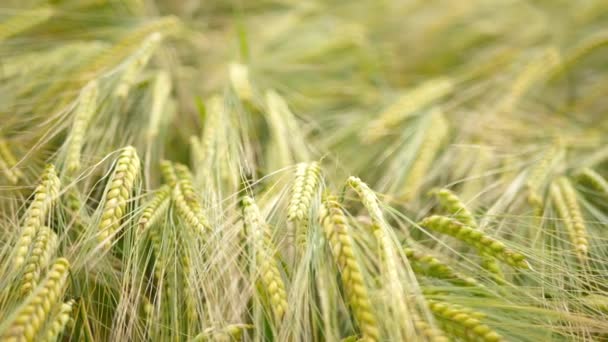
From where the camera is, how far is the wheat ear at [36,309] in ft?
1.51

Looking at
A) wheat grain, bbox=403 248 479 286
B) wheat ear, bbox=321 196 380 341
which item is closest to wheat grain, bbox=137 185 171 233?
wheat ear, bbox=321 196 380 341

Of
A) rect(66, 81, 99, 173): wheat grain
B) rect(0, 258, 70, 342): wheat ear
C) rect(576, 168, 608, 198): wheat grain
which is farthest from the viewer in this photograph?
rect(576, 168, 608, 198): wheat grain

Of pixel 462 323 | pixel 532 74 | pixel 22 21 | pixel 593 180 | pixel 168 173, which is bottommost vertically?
pixel 462 323

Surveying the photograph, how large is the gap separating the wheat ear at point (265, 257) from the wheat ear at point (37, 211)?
0.22m

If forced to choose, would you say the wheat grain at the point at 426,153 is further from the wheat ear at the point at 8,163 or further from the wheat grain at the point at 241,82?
the wheat ear at the point at 8,163

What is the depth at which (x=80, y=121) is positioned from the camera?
2.37 ft

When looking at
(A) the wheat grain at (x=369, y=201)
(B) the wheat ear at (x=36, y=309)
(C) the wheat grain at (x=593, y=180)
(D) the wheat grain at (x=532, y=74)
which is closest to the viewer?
(B) the wheat ear at (x=36, y=309)

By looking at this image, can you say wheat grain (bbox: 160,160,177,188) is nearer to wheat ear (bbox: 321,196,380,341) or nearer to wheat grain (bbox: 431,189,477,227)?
wheat ear (bbox: 321,196,380,341)

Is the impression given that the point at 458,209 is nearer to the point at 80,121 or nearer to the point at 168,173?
the point at 168,173

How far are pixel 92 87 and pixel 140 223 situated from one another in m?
0.30

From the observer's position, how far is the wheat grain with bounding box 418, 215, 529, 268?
58 centimetres

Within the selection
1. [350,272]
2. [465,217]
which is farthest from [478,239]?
[350,272]

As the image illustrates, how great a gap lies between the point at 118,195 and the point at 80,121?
0.65ft

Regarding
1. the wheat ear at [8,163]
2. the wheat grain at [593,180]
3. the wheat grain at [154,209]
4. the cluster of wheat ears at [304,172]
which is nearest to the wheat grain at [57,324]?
the cluster of wheat ears at [304,172]
